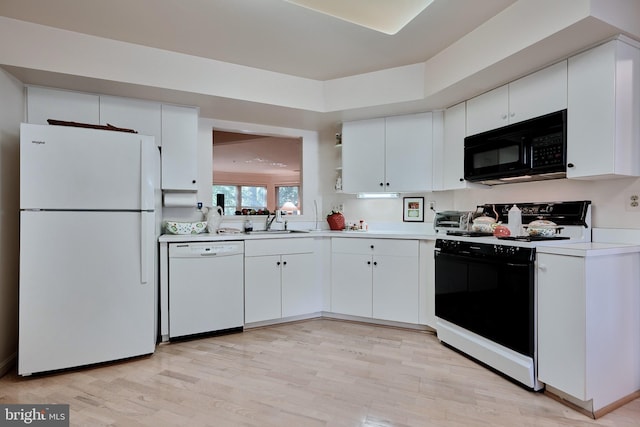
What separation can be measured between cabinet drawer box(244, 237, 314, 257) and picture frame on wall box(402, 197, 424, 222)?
1.10 meters

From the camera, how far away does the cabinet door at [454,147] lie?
2.86 meters

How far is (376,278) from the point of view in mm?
3066

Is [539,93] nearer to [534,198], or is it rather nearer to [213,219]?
[534,198]

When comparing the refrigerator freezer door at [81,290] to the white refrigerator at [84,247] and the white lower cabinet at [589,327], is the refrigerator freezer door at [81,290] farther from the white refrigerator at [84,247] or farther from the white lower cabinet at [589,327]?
the white lower cabinet at [589,327]

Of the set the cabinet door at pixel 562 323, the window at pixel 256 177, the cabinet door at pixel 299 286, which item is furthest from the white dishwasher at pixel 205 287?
the window at pixel 256 177

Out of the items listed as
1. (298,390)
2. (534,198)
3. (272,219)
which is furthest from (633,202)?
(272,219)

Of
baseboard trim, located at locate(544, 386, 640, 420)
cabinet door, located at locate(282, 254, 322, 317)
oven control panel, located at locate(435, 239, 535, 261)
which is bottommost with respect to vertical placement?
baseboard trim, located at locate(544, 386, 640, 420)

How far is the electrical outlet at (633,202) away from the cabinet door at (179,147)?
325 centimetres

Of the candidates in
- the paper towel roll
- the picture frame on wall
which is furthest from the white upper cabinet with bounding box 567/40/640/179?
the paper towel roll

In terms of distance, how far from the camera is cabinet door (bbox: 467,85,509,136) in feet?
8.02

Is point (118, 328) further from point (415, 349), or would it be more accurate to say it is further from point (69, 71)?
point (415, 349)

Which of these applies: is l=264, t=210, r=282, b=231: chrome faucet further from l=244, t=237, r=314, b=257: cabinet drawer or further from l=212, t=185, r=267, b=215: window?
l=212, t=185, r=267, b=215: window

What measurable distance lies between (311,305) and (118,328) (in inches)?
65.7

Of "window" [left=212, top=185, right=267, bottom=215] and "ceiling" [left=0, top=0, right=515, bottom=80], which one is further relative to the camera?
"window" [left=212, top=185, right=267, bottom=215]
